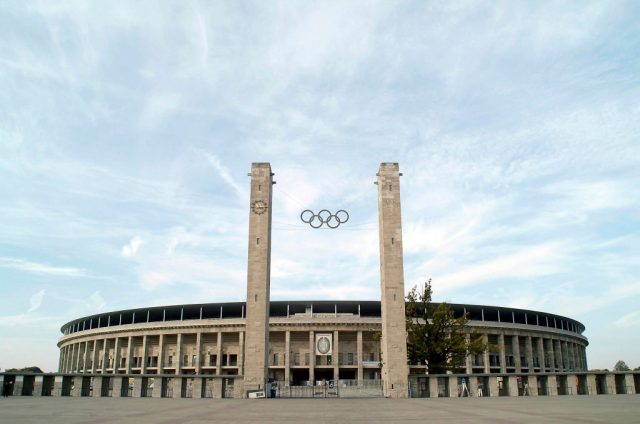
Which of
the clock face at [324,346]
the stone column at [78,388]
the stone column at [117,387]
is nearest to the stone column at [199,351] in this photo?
the clock face at [324,346]

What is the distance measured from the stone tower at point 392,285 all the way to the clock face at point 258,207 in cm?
1138

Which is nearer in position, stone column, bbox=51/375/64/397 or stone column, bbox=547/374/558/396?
stone column, bbox=51/375/64/397

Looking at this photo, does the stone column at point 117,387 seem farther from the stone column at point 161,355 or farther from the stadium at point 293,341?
the stone column at point 161,355

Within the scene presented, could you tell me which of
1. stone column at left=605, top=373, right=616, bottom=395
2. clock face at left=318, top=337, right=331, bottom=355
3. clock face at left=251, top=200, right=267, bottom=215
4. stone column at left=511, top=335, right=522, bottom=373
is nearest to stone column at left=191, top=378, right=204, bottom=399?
clock face at left=251, top=200, right=267, bottom=215

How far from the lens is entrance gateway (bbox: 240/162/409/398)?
4359 cm

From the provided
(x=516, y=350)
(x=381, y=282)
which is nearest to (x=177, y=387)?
(x=381, y=282)

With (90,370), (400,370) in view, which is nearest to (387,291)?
(400,370)

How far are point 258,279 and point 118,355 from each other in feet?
200

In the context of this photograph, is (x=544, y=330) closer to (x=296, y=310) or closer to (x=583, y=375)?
(x=296, y=310)

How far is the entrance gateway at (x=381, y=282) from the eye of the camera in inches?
1716

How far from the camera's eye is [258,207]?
4775 cm

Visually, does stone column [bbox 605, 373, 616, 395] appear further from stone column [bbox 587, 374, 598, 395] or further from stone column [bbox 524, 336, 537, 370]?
stone column [bbox 524, 336, 537, 370]

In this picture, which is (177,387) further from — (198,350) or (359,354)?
(198,350)

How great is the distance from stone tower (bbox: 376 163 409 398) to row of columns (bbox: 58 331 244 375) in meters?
44.3
